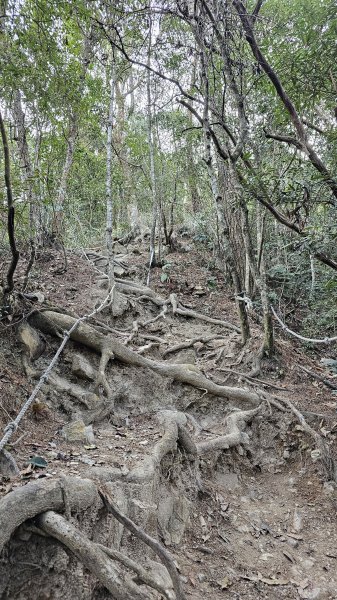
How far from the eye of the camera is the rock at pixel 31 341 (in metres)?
4.79

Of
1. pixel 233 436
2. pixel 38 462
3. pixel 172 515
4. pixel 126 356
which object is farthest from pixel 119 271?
pixel 38 462

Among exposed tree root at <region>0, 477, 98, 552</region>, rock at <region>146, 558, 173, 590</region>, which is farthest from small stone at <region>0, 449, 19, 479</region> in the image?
rock at <region>146, 558, 173, 590</region>

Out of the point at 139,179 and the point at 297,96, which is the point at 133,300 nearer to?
the point at 297,96

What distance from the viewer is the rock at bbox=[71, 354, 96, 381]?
16.4 feet

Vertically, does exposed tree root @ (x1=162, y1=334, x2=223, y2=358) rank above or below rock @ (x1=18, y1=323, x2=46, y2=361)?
below

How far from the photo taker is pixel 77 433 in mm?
3883

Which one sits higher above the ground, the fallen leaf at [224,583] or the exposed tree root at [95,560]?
the exposed tree root at [95,560]

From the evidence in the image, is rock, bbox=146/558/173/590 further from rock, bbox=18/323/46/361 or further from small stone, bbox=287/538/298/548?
rock, bbox=18/323/46/361

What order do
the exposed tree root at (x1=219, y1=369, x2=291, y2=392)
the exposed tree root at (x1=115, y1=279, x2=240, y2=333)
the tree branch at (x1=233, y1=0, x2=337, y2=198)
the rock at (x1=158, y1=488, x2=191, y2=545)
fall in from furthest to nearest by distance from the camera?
the exposed tree root at (x1=115, y1=279, x2=240, y2=333)
the exposed tree root at (x1=219, y1=369, x2=291, y2=392)
the tree branch at (x1=233, y1=0, x2=337, y2=198)
the rock at (x1=158, y1=488, x2=191, y2=545)

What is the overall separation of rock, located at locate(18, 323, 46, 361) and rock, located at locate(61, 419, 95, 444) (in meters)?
1.22

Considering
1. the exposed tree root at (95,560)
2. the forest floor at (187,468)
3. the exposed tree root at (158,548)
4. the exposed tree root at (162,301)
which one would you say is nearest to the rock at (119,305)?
the forest floor at (187,468)

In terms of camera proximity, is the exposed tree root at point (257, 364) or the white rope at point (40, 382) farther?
the exposed tree root at point (257, 364)

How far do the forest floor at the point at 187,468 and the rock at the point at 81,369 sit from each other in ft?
0.11

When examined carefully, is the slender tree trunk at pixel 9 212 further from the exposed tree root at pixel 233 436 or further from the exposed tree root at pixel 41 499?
the exposed tree root at pixel 233 436
